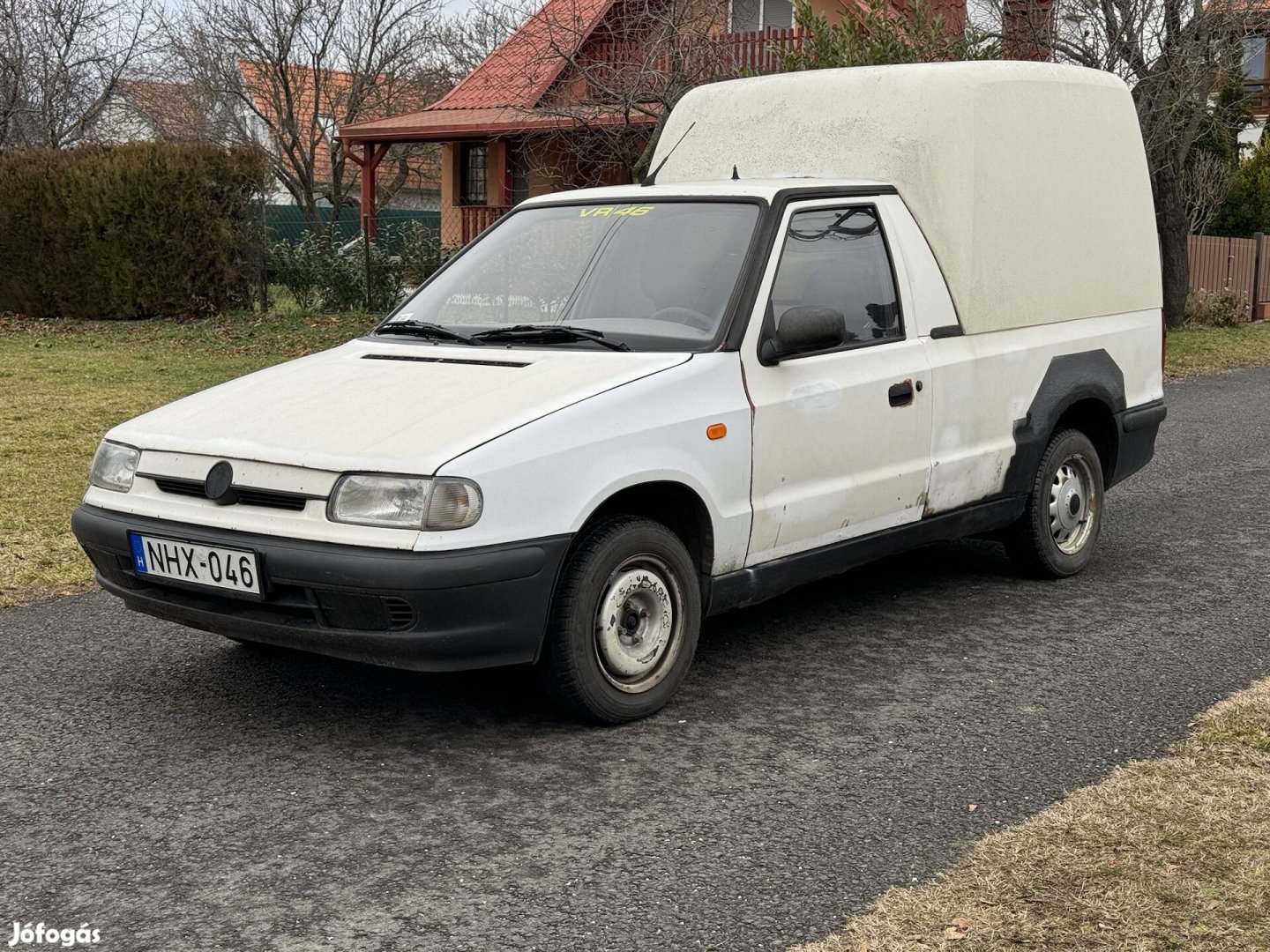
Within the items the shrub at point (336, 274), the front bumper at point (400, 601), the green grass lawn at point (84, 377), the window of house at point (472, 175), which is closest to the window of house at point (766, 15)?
the window of house at point (472, 175)

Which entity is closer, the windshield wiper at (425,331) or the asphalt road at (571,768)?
the asphalt road at (571,768)

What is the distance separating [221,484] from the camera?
178 inches

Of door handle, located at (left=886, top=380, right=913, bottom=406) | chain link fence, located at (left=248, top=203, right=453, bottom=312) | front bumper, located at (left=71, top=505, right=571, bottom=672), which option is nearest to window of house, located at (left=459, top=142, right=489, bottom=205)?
chain link fence, located at (left=248, top=203, right=453, bottom=312)

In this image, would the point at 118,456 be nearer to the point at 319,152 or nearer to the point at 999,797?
the point at 999,797

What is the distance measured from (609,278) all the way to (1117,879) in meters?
2.81

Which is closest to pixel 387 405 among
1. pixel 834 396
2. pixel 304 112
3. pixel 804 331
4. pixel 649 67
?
pixel 804 331

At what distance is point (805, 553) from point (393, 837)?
2.04m

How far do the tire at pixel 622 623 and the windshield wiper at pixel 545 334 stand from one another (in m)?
0.72

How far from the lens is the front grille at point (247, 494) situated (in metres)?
4.39

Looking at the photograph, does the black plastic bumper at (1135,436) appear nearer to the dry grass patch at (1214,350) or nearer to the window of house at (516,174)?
the dry grass patch at (1214,350)

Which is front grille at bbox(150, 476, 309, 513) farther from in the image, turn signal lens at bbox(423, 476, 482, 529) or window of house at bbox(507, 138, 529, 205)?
window of house at bbox(507, 138, 529, 205)

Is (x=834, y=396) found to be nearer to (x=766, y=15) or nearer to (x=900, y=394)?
(x=900, y=394)

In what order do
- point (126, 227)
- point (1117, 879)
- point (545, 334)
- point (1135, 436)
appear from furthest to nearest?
point (126, 227) < point (1135, 436) < point (545, 334) < point (1117, 879)

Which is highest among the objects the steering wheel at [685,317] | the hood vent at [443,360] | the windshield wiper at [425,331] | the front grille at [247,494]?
the steering wheel at [685,317]
